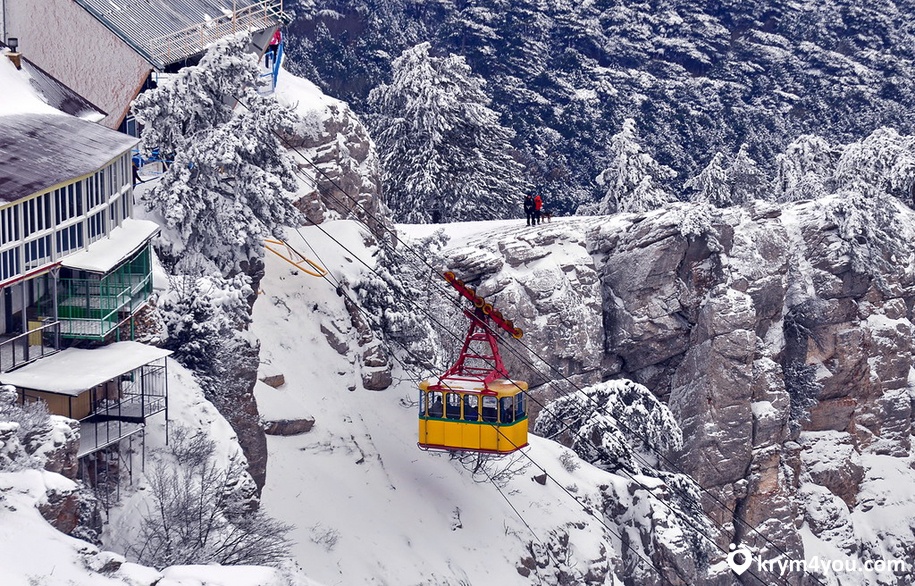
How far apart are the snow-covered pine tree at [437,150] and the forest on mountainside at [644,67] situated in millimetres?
22711

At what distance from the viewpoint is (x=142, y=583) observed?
2398 cm

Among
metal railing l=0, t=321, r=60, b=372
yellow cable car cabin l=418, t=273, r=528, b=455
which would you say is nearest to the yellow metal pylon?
yellow cable car cabin l=418, t=273, r=528, b=455

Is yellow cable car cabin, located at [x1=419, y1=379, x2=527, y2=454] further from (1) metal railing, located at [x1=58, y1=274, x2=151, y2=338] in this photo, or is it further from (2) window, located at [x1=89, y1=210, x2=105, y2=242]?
(2) window, located at [x1=89, y1=210, x2=105, y2=242]

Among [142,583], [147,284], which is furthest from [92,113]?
[142,583]

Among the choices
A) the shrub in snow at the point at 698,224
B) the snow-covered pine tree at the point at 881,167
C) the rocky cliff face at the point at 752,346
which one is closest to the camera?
the rocky cliff face at the point at 752,346

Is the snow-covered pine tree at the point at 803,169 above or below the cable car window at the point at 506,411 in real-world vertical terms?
above

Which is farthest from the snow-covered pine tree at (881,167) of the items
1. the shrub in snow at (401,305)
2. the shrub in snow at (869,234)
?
the shrub in snow at (401,305)

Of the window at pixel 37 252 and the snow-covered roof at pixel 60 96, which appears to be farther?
the snow-covered roof at pixel 60 96

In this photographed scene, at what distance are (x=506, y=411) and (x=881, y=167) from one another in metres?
44.7

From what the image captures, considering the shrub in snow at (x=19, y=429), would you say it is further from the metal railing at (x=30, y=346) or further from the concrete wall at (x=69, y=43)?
the concrete wall at (x=69, y=43)

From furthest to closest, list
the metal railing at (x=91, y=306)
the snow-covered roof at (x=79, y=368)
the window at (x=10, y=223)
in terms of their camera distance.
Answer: the metal railing at (x=91, y=306)
the snow-covered roof at (x=79, y=368)
the window at (x=10, y=223)

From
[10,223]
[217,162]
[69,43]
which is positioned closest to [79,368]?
[10,223]

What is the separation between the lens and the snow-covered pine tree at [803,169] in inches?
3194

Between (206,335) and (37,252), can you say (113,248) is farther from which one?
(206,335)
